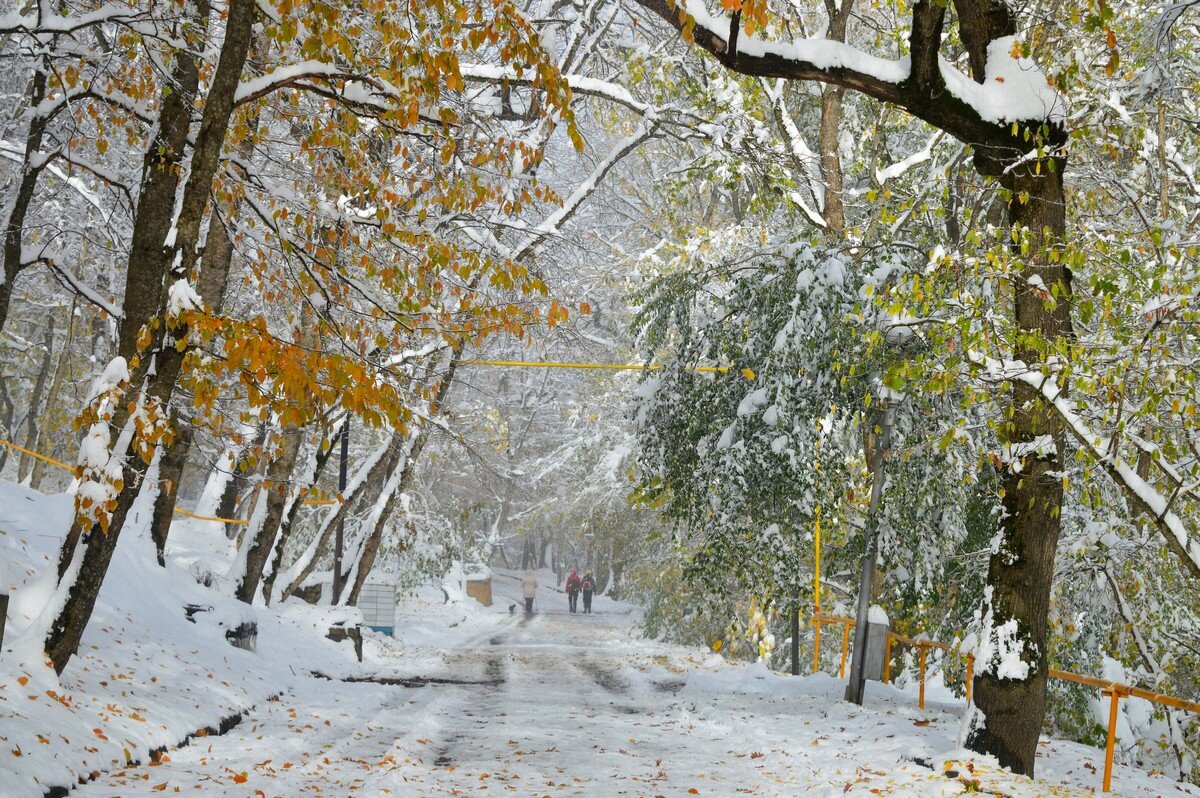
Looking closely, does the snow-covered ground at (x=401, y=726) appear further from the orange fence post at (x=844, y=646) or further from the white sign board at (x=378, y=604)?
the white sign board at (x=378, y=604)

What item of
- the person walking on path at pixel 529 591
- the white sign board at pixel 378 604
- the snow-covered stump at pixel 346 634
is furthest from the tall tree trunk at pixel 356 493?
the person walking on path at pixel 529 591

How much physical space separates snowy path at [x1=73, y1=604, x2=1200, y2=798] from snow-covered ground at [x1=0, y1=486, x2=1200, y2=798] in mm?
33

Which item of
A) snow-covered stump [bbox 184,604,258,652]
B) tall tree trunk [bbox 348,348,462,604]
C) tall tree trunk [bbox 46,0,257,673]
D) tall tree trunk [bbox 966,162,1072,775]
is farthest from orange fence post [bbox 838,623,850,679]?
tall tree trunk [bbox 46,0,257,673]

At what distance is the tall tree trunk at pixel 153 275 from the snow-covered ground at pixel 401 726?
413 mm

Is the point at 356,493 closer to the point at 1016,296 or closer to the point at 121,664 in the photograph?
the point at 121,664

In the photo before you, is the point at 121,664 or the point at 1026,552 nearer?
the point at 1026,552

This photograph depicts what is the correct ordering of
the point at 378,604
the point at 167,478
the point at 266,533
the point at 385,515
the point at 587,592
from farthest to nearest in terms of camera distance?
the point at 587,592
the point at 378,604
the point at 385,515
the point at 266,533
the point at 167,478

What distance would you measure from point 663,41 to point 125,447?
1015cm

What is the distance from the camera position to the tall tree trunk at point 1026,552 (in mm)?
7336

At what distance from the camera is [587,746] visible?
9609 millimetres

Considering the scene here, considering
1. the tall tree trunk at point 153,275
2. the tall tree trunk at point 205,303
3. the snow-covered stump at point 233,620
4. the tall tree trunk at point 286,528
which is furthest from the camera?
the tall tree trunk at point 286,528

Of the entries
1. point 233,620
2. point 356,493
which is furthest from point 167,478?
point 356,493

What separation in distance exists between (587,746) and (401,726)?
1.91 metres

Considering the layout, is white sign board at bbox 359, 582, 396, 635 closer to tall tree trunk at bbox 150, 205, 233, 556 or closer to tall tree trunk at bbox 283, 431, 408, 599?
tall tree trunk at bbox 283, 431, 408, 599
